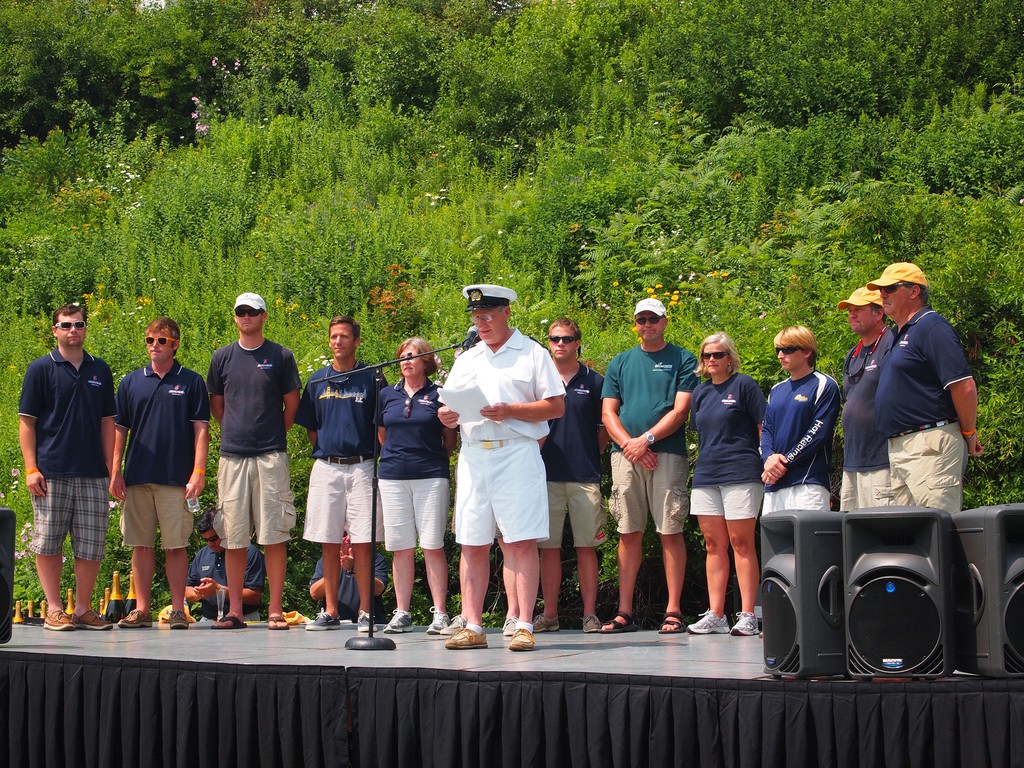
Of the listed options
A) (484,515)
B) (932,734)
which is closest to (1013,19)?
(484,515)

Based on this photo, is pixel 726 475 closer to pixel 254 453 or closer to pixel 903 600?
pixel 903 600

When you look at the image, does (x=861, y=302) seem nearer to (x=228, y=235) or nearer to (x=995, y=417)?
(x=995, y=417)

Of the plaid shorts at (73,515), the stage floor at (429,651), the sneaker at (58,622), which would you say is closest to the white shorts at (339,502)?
the stage floor at (429,651)

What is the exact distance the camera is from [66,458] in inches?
287

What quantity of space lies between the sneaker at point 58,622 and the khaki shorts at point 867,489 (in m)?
4.52

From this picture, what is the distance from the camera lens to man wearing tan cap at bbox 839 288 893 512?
6.02 metres

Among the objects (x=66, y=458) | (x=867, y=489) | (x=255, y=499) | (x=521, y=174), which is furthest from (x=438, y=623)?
(x=521, y=174)

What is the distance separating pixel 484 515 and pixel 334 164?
11481mm

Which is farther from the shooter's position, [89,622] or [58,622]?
[89,622]

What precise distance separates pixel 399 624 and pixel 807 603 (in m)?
3.12

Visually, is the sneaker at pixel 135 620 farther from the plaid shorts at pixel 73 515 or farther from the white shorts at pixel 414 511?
the white shorts at pixel 414 511

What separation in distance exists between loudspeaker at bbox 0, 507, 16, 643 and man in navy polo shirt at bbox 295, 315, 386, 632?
5.77ft

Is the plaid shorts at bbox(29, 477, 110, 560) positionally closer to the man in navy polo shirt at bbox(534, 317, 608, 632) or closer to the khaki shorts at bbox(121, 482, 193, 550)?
the khaki shorts at bbox(121, 482, 193, 550)

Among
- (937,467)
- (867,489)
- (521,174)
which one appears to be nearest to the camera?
(937,467)
